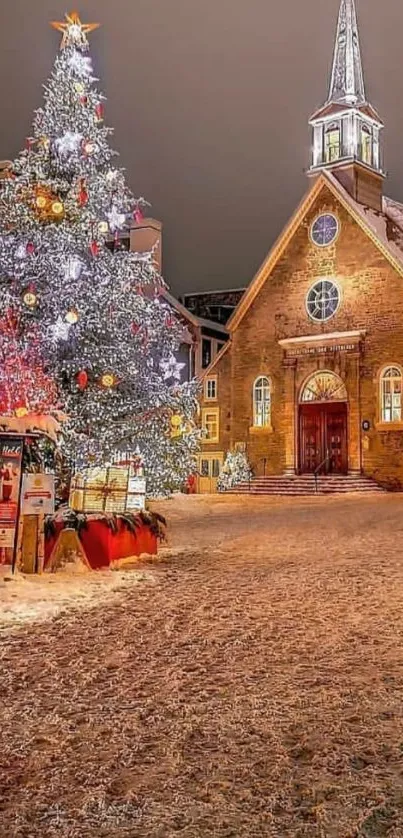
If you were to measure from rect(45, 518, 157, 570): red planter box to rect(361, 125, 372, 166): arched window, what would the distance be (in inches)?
1057

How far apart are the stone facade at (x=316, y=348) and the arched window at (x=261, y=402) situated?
8.5 inches

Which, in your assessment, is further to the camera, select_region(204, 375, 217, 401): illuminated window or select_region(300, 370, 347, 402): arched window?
select_region(204, 375, 217, 401): illuminated window

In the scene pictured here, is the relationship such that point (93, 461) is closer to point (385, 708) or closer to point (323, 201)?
point (385, 708)

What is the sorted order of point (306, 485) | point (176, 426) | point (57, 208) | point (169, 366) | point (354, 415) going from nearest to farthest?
point (57, 208), point (176, 426), point (169, 366), point (306, 485), point (354, 415)

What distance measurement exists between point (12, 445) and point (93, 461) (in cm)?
745

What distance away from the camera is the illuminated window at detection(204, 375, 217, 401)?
35031 mm

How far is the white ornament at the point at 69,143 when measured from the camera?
56.6 feet

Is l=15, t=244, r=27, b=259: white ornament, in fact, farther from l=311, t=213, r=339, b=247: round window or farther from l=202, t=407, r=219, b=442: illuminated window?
l=202, t=407, r=219, b=442: illuminated window

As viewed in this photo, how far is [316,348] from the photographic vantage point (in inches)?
1243

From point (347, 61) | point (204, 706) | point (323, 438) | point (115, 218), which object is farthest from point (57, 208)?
point (347, 61)


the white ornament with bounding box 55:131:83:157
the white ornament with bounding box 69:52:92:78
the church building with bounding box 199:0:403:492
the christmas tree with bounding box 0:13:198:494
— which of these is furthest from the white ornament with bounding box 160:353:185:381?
the church building with bounding box 199:0:403:492

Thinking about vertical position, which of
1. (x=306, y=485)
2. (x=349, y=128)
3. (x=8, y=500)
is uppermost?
(x=349, y=128)

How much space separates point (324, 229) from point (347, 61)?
317 inches

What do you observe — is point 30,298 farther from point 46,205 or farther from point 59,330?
point 46,205
